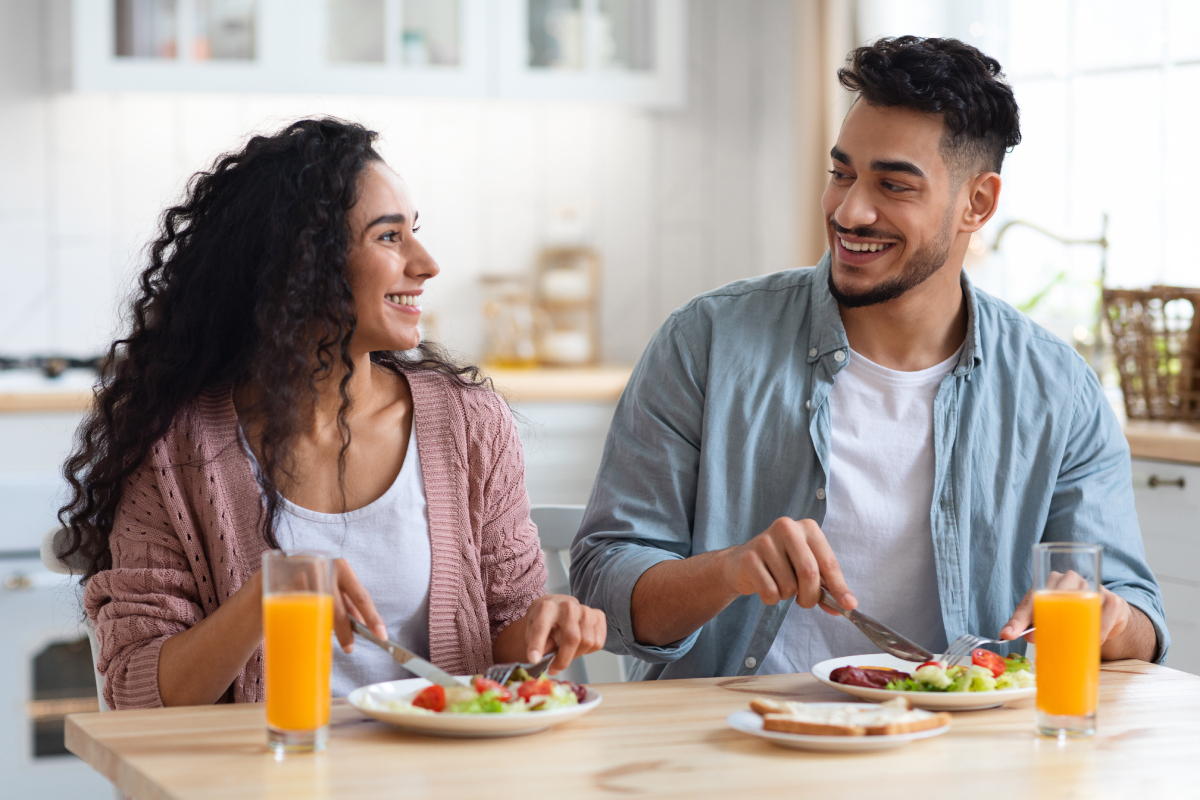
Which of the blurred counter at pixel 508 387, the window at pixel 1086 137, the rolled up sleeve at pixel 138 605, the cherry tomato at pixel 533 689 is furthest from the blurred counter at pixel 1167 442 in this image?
the rolled up sleeve at pixel 138 605

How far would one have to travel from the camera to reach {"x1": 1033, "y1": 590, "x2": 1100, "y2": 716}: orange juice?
109cm

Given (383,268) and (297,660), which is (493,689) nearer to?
(297,660)

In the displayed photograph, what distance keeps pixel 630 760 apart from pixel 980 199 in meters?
1.04

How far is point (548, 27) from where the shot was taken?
3.53 metres

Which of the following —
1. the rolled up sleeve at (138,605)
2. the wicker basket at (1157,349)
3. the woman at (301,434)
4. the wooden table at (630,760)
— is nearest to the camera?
the wooden table at (630,760)

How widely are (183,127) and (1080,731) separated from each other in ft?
9.85

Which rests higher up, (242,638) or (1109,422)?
(1109,422)

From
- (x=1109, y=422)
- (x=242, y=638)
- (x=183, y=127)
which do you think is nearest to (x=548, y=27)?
(x=183, y=127)

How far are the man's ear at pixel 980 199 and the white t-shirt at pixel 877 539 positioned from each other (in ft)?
0.93

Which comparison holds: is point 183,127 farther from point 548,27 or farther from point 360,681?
point 360,681

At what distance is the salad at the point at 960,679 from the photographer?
1.20 m

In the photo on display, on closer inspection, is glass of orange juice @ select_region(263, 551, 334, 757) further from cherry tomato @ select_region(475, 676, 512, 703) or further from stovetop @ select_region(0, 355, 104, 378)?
stovetop @ select_region(0, 355, 104, 378)

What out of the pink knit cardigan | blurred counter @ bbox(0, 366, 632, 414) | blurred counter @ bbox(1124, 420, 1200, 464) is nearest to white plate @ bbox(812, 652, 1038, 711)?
the pink knit cardigan

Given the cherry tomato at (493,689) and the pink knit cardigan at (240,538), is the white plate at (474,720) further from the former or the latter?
the pink knit cardigan at (240,538)
